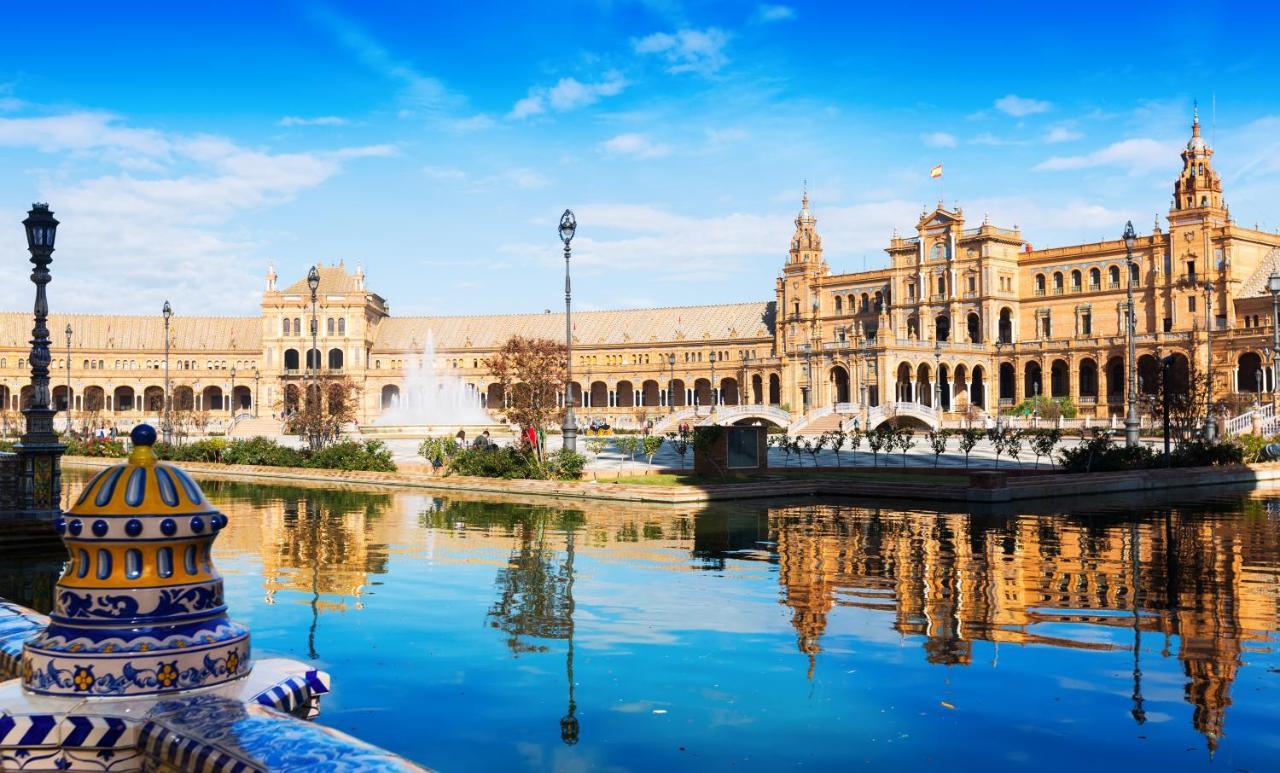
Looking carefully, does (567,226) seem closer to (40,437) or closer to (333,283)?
(40,437)

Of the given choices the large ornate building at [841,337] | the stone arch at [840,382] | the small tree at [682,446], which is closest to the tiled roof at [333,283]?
Result: the large ornate building at [841,337]

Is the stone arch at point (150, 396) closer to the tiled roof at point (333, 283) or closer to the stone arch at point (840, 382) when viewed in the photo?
the tiled roof at point (333, 283)

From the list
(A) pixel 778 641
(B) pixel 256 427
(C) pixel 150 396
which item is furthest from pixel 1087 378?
(C) pixel 150 396

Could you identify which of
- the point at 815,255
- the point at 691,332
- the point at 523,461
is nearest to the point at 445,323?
the point at 691,332

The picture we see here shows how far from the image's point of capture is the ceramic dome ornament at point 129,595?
4.61 meters

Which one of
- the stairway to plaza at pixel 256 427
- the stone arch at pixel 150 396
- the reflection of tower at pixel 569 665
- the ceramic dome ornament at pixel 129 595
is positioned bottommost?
the reflection of tower at pixel 569 665

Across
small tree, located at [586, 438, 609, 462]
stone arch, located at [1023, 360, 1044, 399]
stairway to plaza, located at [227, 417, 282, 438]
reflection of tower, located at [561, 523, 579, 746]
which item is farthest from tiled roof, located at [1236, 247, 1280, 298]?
reflection of tower, located at [561, 523, 579, 746]

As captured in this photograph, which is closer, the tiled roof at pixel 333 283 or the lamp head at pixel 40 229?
the lamp head at pixel 40 229

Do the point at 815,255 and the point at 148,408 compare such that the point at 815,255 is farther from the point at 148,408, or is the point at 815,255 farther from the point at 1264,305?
the point at 148,408

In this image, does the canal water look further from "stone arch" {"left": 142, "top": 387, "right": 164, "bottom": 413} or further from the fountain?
"stone arch" {"left": 142, "top": 387, "right": 164, "bottom": 413}

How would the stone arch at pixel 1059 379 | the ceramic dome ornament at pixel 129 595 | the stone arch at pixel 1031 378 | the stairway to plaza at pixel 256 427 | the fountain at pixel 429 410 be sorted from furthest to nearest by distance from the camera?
the stone arch at pixel 1031 378 < the stone arch at pixel 1059 379 < the stairway to plaza at pixel 256 427 < the fountain at pixel 429 410 < the ceramic dome ornament at pixel 129 595

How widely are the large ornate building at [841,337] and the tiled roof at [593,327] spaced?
247mm

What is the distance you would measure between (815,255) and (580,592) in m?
101

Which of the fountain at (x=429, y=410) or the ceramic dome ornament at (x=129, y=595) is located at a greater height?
the fountain at (x=429, y=410)
